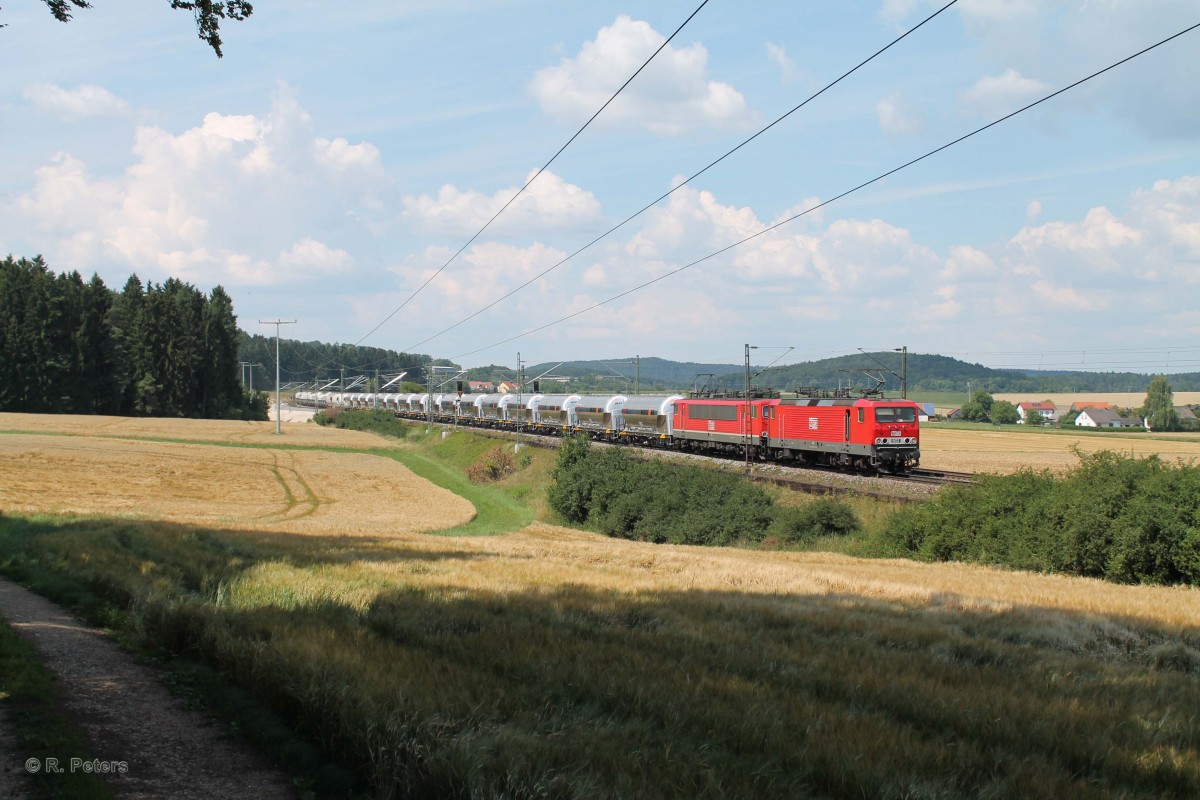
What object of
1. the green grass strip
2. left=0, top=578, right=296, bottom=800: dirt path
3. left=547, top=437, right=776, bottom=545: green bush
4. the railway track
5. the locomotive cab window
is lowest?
left=547, top=437, right=776, bottom=545: green bush

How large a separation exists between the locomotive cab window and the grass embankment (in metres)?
25.9

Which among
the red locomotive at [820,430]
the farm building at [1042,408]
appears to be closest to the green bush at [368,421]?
the red locomotive at [820,430]

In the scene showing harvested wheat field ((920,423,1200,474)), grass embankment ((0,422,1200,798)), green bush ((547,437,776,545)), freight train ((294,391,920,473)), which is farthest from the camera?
harvested wheat field ((920,423,1200,474))

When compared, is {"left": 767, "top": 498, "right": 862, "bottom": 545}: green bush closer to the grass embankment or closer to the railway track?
the railway track

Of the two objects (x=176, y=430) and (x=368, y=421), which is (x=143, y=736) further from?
(x=368, y=421)

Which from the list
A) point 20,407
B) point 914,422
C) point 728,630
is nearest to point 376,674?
point 728,630

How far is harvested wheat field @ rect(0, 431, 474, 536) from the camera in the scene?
38.2 meters

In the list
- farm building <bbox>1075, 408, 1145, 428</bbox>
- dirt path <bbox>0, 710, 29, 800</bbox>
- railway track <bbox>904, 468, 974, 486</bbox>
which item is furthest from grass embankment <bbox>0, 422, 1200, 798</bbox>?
farm building <bbox>1075, 408, 1145, 428</bbox>

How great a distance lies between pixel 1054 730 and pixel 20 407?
4760 inches

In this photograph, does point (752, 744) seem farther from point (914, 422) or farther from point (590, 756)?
point (914, 422)

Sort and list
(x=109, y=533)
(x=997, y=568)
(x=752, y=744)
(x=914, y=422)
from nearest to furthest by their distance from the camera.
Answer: (x=752, y=744), (x=109, y=533), (x=997, y=568), (x=914, y=422)

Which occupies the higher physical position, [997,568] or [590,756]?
[590,756]

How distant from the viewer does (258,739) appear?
6.84 metres

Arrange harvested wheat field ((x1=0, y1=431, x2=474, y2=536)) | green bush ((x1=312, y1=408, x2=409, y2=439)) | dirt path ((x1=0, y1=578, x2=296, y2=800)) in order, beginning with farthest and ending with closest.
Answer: green bush ((x1=312, y1=408, x2=409, y2=439)) → harvested wheat field ((x1=0, y1=431, x2=474, y2=536)) → dirt path ((x1=0, y1=578, x2=296, y2=800))
